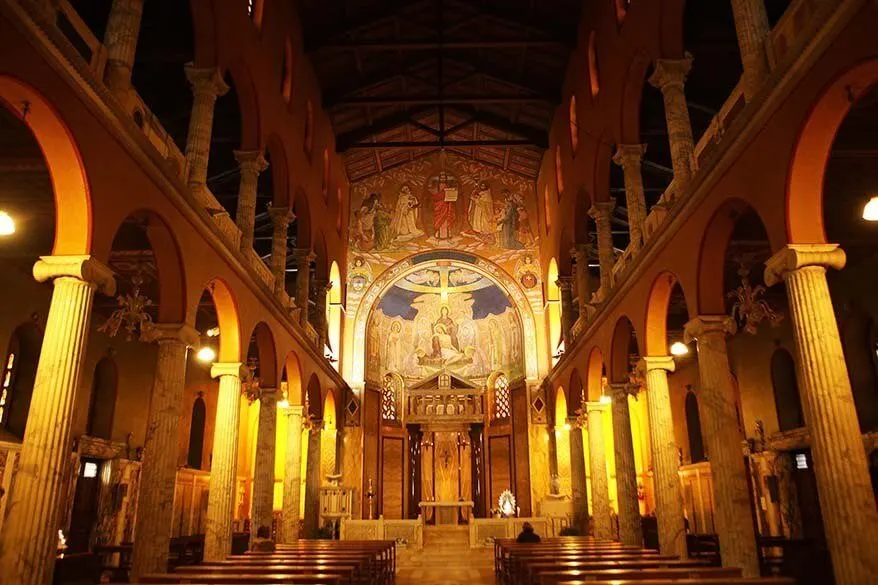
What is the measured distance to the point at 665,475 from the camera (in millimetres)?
14000

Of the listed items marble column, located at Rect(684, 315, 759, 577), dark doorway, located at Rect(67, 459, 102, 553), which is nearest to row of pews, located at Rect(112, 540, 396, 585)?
marble column, located at Rect(684, 315, 759, 577)

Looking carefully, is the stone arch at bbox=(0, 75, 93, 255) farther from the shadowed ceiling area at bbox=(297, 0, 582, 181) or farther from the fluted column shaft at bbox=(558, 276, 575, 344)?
the fluted column shaft at bbox=(558, 276, 575, 344)

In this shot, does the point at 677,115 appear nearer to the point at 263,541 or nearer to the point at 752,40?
the point at 752,40

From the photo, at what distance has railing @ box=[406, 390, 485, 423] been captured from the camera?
31844mm

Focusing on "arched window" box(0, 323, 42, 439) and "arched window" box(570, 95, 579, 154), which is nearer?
"arched window" box(0, 323, 42, 439)

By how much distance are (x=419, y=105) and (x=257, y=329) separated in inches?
611

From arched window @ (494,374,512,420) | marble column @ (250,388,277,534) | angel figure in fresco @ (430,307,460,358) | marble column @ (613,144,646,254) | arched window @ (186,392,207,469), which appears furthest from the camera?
angel figure in fresco @ (430,307,460,358)

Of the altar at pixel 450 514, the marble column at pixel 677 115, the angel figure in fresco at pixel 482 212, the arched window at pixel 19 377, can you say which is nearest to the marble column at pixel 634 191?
the marble column at pixel 677 115

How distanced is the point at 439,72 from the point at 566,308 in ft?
33.5

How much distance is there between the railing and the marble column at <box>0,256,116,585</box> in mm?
23842

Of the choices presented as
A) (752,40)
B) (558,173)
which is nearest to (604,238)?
(558,173)

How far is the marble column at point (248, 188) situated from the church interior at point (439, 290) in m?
0.11

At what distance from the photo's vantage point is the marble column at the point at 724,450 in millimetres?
10960

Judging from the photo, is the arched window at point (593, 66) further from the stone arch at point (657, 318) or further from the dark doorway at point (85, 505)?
the dark doorway at point (85, 505)
